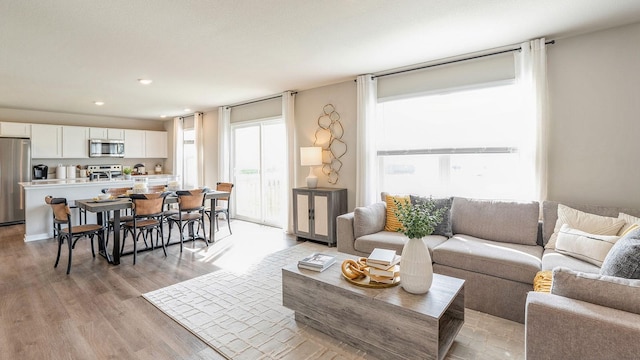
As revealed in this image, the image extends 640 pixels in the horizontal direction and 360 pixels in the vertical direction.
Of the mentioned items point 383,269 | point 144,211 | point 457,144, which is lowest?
point 383,269

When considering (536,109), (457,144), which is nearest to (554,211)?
(536,109)

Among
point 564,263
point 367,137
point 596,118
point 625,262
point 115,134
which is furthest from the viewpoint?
point 115,134

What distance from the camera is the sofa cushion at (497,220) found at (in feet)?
9.84

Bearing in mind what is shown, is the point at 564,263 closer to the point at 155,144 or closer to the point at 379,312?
the point at 379,312

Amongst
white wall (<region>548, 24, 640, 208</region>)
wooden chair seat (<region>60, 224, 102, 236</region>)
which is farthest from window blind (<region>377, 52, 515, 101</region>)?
wooden chair seat (<region>60, 224, 102, 236</region>)

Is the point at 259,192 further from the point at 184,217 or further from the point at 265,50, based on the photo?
the point at 265,50

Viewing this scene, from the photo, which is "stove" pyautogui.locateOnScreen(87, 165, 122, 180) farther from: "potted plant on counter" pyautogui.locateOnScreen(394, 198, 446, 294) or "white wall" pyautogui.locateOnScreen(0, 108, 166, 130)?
"potted plant on counter" pyautogui.locateOnScreen(394, 198, 446, 294)

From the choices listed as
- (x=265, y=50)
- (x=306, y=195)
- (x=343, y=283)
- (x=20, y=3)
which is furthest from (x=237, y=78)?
(x=343, y=283)

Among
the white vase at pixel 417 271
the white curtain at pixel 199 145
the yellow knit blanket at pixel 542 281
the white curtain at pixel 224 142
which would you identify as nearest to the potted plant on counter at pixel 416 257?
the white vase at pixel 417 271

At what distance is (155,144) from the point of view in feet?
28.3

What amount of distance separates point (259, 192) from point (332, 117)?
7.69ft

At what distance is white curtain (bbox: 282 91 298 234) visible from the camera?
537 cm

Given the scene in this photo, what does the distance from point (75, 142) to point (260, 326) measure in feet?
24.3

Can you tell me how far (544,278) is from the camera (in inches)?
85.6
